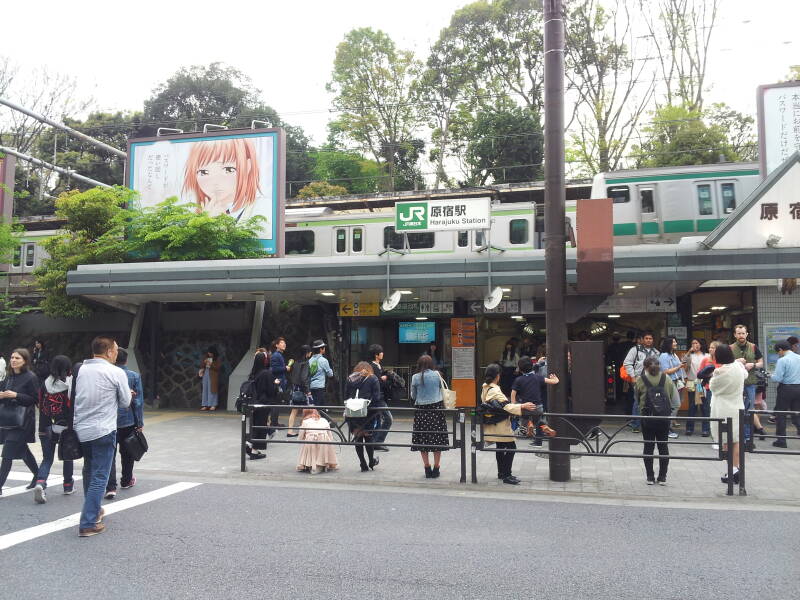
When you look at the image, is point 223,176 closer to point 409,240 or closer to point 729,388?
point 409,240

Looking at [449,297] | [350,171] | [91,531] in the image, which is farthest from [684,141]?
[91,531]

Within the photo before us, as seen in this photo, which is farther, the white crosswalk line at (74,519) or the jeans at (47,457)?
the jeans at (47,457)

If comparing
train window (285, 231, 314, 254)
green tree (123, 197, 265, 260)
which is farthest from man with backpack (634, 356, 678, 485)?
train window (285, 231, 314, 254)

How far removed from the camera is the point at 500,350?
60.4 feet

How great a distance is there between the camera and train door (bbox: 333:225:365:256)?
62.2ft

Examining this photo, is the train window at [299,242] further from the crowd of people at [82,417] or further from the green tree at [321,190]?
the green tree at [321,190]

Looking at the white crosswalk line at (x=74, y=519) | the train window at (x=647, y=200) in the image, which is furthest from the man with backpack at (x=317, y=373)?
the train window at (x=647, y=200)

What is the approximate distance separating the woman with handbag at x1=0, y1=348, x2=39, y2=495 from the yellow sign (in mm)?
10756

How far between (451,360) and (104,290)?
30.7 ft

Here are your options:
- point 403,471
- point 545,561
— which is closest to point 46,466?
point 403,471

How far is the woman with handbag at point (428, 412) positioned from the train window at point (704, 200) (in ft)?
37.9

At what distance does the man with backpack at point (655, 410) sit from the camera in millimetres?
8570

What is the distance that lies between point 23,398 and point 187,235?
10480 millimetres

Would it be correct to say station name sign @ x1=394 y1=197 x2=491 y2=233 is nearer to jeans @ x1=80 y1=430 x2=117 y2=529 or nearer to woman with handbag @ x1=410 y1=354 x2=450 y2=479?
woman with handbag @ x1=410 y1=354 x2=450 y2=479
